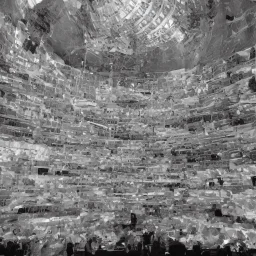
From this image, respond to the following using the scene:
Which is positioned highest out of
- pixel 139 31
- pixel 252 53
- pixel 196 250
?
pixel 139 31

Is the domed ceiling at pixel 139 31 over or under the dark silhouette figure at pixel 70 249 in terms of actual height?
over

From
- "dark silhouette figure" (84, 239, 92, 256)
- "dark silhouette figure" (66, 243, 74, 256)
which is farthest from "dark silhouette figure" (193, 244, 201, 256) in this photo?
"dark silhouette figure" (66, 243, 74, 256)

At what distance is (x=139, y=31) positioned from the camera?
368cm

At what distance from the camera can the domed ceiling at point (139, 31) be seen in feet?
10.9

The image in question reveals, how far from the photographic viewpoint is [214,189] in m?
3.12

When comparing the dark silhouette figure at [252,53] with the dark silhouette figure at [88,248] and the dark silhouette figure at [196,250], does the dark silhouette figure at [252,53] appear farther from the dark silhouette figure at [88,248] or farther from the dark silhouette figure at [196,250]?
the dark silhouette figure at [88,248]

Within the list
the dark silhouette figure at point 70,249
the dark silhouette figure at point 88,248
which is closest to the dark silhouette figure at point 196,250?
the dark silhouette figure at point 88,248

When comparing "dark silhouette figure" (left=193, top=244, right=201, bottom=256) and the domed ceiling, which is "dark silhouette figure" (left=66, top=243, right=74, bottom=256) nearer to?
"dark silhouette figure" (left=193, top=244, right=201, bottom=256)

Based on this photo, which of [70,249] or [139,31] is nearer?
[70,249]

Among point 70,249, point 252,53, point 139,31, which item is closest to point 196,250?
point 70,249

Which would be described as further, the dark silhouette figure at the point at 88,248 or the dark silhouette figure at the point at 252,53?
the dark silhouette figure at the point at 252,53

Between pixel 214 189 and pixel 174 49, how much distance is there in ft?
5.69

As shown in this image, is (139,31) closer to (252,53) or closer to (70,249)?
(252,53)

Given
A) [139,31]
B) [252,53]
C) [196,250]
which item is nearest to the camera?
[196,250]
